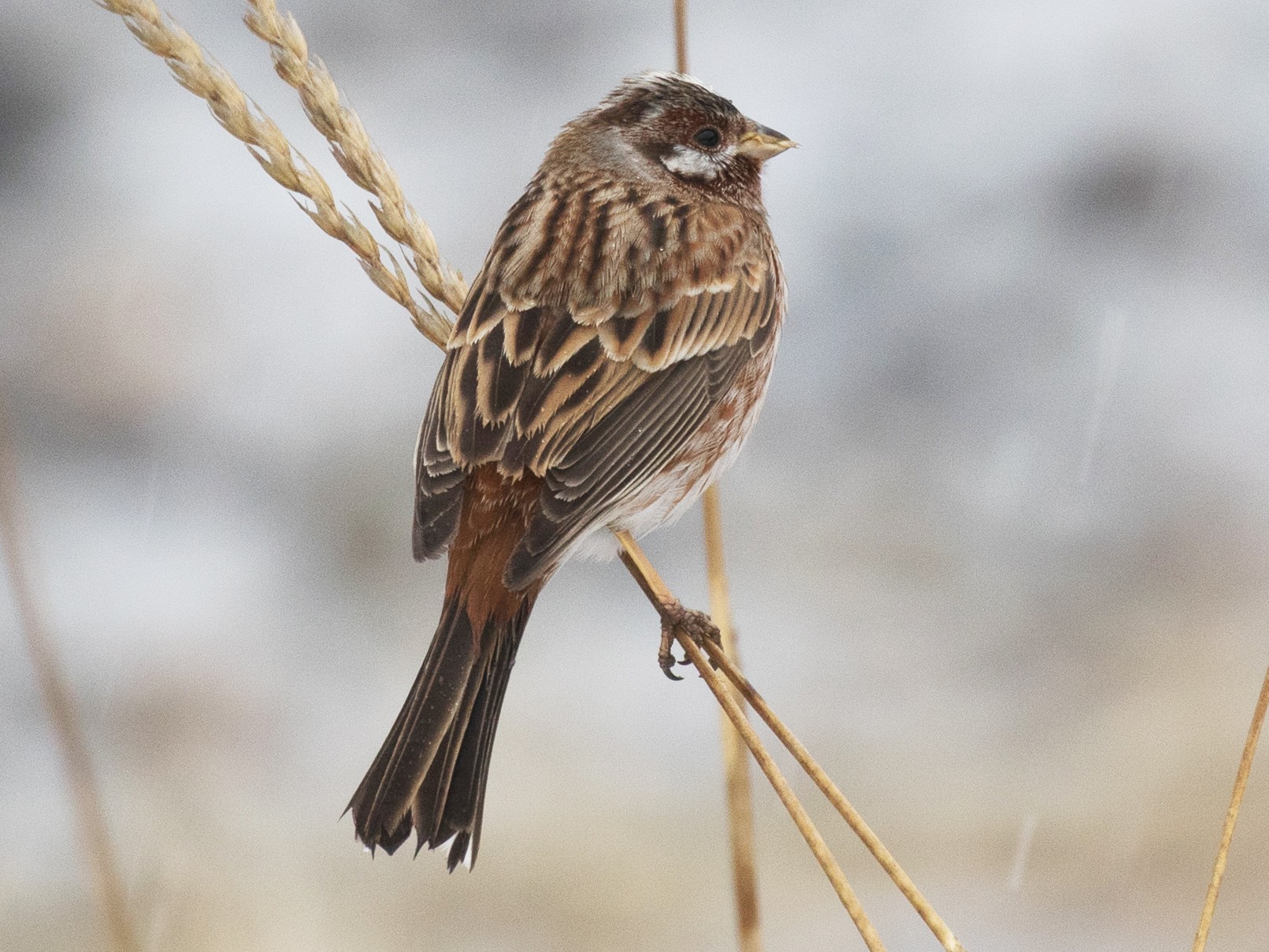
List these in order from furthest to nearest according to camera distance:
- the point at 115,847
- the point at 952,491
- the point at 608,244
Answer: the point at 952,491, the point at 115,847, the point at 608,244

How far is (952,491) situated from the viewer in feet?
18.2

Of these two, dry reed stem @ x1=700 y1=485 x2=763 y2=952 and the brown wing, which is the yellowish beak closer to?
the brown wing

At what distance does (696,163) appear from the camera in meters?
3.42

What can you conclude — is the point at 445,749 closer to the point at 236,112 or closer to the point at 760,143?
the point at 236,112

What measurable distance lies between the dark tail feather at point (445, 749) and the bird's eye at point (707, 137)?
142cm

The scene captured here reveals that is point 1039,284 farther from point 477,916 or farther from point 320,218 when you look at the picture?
point 320,218

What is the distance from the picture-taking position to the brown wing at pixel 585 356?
263cm

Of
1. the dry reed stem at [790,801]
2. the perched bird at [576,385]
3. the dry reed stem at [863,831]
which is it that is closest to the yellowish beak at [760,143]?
the perched bird at [576,385]

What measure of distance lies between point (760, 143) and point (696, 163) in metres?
0.16

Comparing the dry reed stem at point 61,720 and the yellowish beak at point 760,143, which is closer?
the dry reed stem at point 61,720

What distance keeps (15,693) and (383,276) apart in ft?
9.07

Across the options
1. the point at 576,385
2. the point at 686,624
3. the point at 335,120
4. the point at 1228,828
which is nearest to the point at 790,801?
the point at 1228,828

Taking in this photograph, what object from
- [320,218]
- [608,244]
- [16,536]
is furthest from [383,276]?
[16,536]

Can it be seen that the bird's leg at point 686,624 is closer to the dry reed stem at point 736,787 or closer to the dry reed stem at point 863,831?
the dry reed stem at point 736,787
